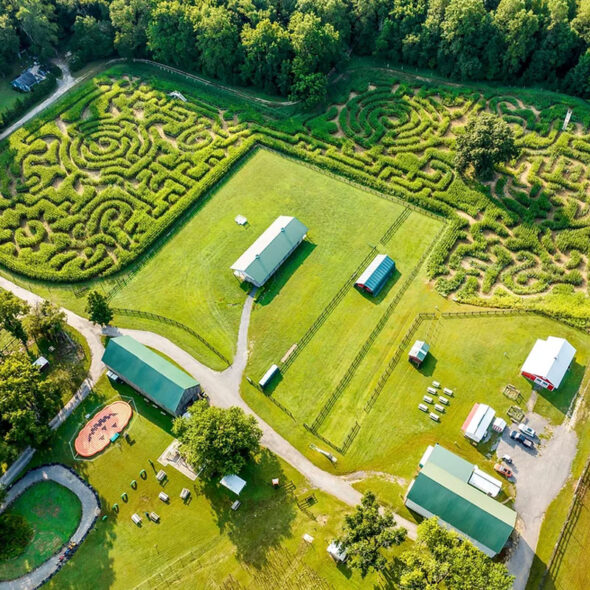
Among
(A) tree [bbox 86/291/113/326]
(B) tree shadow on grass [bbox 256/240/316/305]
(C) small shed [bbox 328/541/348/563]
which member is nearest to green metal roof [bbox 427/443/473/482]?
(C) small shed [bbox 328/541/348/563]

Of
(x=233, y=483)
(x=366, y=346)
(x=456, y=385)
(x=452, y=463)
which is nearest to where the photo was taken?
(x=452, y=463)

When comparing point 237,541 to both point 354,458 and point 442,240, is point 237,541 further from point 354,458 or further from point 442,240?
point 442,240

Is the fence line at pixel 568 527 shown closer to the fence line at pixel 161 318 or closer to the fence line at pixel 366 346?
the fence line at pixel 366 346

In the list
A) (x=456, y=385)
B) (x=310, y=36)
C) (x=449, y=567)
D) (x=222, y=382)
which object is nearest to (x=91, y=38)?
(x=310, y=36)

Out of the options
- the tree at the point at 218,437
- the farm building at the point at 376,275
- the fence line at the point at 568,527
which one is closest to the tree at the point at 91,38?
the farm building at the point at 376,275

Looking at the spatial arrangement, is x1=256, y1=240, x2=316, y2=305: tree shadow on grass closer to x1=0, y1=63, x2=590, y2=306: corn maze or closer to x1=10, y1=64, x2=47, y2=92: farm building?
x1=0, y1=63, x2=590, y2=306: corn maze

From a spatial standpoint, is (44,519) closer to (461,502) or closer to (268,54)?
(461,502)
